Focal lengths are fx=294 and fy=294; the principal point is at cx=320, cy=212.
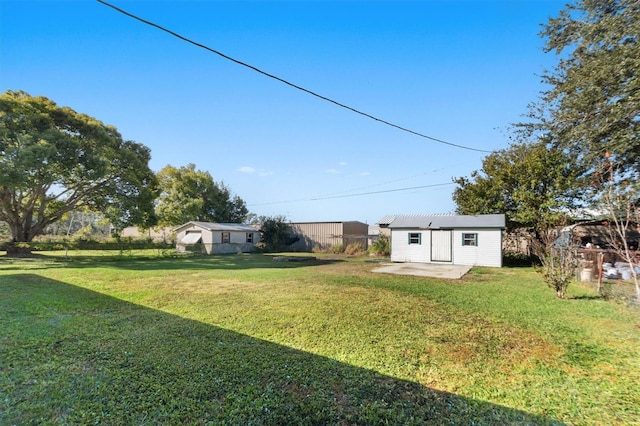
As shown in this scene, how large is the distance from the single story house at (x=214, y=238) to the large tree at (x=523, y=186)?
56.8 ft

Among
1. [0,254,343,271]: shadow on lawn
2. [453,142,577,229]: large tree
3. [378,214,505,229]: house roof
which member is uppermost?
[453,142,577,229]: large tree

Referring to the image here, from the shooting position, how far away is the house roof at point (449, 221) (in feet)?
48.8

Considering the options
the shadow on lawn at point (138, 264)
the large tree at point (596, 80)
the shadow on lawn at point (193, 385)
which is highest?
the large tree at point (596, 80)

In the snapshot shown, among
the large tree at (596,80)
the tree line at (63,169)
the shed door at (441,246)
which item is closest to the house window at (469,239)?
the shed door at (441,246)

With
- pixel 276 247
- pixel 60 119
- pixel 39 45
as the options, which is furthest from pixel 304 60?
pixel 276 247

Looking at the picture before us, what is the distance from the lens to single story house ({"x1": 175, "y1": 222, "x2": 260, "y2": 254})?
74.8ft

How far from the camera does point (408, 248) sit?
16781mm

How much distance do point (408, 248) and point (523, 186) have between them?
6593 millimetres

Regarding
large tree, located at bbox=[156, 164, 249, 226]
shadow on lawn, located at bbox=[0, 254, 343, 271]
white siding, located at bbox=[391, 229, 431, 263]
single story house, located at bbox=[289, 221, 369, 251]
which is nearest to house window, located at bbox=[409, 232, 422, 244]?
white siding, located at bbox=[391, 229, 431, 263]

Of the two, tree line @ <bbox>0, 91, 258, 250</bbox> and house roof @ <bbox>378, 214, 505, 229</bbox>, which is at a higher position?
tree line @ <bbox>0, 91, 258, 250</bbox>

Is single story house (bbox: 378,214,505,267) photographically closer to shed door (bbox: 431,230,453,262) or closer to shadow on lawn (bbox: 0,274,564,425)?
shed door (bbox: 431,230,453,262)

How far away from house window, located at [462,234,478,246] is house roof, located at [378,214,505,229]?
51 cm

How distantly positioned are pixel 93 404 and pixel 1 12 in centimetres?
659

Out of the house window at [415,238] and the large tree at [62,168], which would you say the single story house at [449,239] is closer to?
the house window at [415,238]
